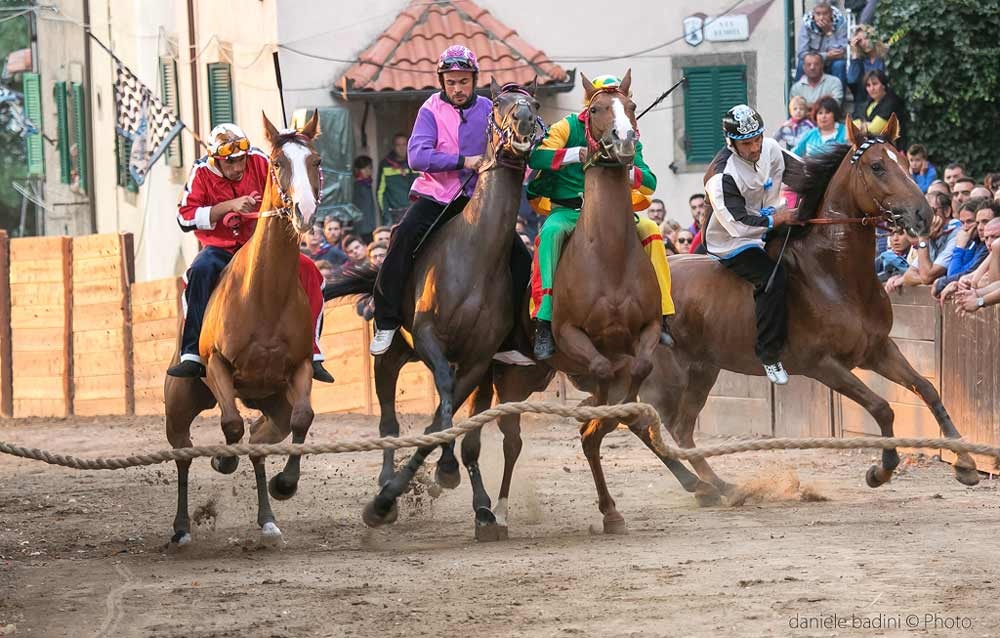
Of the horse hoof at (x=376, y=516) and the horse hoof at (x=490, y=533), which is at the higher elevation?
the horse hoof at (x=376, y=516)

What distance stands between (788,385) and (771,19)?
26.0ft

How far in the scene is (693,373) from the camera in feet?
41.0

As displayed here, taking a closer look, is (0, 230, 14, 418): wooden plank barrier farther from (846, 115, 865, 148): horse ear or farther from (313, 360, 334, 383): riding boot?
(846, 115, 865, 148): horse ear

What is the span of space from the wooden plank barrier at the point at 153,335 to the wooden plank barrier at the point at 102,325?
13cm

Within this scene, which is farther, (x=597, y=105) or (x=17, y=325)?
(x=17, y=325)

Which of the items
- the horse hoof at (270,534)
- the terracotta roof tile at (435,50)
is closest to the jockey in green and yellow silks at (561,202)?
the horse hoof at (270,534)

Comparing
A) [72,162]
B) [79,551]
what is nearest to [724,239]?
[79,551]

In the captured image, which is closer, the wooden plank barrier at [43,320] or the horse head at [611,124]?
the horse head at [611,124]

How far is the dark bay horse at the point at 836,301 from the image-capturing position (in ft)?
35.7

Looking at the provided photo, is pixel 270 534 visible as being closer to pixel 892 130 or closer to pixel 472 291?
pixel 472 291

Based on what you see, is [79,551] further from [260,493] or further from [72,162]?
[72,162]

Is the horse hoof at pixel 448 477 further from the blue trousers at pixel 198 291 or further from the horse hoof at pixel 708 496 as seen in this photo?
the horse hoof at pixel 708 496

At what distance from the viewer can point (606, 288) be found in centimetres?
997

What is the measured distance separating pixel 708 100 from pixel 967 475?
11.7 metres
